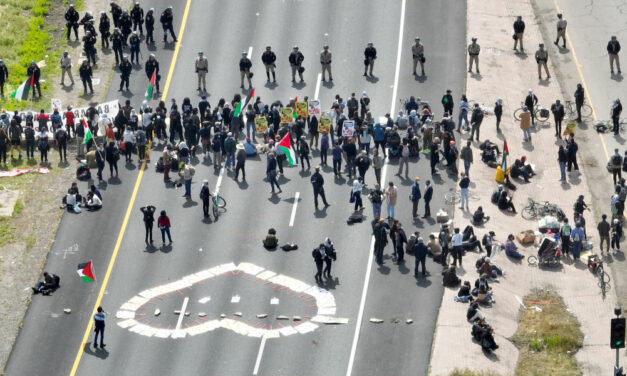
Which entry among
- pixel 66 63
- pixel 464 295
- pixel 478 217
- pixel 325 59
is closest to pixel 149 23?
Result: pixel 66 63

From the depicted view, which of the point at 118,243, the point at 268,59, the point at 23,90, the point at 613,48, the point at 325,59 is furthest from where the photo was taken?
the point at 613,48

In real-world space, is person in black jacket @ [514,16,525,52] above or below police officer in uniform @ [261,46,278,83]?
above

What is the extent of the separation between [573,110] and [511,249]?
13.6m

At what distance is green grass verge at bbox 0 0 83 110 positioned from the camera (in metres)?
73.9

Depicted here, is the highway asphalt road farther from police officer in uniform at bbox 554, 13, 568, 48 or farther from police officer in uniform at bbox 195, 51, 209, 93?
police officer in uniform at bbox 554, 13, 568, 48

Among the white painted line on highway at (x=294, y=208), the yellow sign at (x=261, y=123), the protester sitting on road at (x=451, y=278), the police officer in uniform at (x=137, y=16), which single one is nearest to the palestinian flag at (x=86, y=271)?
the white painted line on highway at (x=294, y=208)

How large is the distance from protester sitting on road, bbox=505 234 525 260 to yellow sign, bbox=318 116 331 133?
10.7 m

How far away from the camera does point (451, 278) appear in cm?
5891

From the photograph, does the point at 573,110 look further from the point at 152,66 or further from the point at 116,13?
the point at 116,13

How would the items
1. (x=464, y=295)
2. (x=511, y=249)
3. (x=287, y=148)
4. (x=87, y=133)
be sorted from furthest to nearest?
(x=87, y=133) → (x=287, y=148) → (x=511, y=249) → (x=464, y=295)

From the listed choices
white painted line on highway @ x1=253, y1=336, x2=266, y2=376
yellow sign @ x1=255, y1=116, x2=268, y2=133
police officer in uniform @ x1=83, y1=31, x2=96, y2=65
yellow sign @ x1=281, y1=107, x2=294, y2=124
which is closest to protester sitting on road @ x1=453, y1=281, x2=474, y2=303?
white painted line on highway @ x1=253, y1=336, x2=266, y2=376

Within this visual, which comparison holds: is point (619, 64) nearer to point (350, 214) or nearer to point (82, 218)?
point (350, 214)

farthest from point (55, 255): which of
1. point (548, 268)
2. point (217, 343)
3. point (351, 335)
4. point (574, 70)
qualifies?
point (574, 70)

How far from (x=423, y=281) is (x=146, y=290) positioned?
36.6 ft
